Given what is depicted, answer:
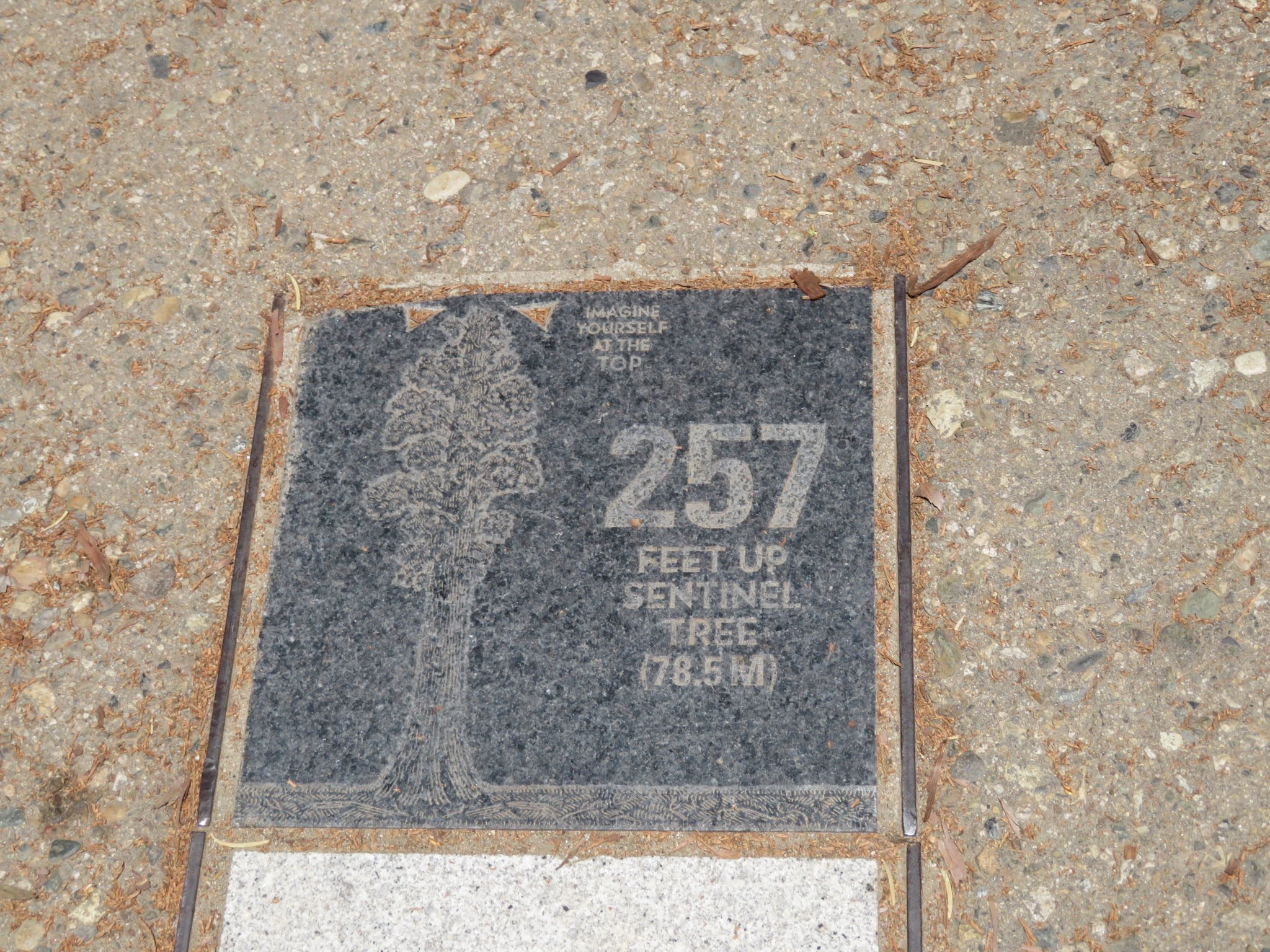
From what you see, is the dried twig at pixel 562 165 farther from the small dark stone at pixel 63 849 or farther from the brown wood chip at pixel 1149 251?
the small dark stone at pixel 63 849

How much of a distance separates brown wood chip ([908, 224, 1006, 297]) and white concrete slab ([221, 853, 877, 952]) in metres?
1.52

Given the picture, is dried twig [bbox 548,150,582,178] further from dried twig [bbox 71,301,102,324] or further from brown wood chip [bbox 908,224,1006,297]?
dried twig [bbox 71,301,102,324]

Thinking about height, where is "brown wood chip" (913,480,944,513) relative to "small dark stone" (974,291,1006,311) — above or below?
below

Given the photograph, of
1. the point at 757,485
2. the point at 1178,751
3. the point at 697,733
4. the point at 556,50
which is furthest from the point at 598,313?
the point at 1178,751

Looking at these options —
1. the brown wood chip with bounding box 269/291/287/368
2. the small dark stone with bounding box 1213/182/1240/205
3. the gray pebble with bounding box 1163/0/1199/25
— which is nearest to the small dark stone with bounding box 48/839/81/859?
the brown wood chip with bounding box 269/291/287/368

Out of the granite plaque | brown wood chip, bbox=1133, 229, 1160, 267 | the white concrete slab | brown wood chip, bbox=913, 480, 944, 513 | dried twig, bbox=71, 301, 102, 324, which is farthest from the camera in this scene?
dried twig, bbox=71, 301, 102, 324

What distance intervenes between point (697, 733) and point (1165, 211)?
1.95 metres

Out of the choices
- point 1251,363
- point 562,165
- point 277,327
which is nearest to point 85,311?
point 277,327

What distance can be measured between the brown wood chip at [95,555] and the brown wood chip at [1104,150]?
10.0 feet

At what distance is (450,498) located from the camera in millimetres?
2379

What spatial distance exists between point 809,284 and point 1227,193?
1.20 metres

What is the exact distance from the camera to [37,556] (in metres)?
2.50

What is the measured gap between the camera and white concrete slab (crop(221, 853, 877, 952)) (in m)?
2.08

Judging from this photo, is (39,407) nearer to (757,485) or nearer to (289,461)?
(289,461)
